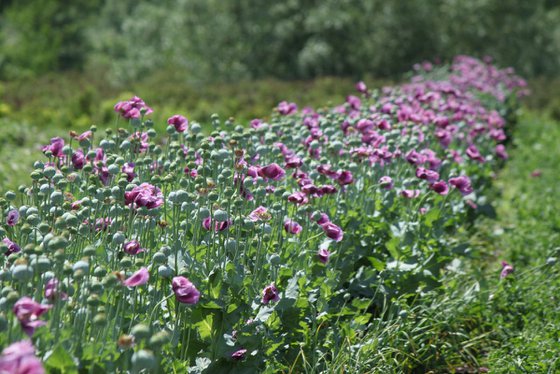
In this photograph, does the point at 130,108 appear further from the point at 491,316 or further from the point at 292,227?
the point at 491,316

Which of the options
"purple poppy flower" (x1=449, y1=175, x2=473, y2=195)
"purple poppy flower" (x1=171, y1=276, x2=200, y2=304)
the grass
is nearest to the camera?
"purple poppy flower" (x1=171, y1=276, x2=200, y2=304)

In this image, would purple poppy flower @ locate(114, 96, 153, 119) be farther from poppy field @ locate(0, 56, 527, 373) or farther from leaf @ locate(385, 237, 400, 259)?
leaf @ locate(385, 237, 400, 259)

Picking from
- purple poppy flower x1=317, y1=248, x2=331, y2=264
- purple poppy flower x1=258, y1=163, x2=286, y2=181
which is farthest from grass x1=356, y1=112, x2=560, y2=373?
purple poppy flower x1=258, y1=163, x2=286, y2=181

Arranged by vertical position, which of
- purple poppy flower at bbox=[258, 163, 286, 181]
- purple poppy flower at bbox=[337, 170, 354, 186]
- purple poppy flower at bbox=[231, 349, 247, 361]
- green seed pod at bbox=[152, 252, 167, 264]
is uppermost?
green seed pod at bbox=[152, 252, 167, 264]

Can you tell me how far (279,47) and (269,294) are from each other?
1402 cm

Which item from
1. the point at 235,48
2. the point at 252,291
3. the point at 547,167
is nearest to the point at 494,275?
the point at 252,291

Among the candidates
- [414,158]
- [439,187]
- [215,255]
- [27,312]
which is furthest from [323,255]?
[27,312]

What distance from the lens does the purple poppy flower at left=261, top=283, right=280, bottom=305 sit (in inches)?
107

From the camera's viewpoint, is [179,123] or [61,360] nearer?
[61,360]

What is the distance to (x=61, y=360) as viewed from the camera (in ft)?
6.46

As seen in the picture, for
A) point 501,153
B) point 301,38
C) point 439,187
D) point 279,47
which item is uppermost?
point 439,187

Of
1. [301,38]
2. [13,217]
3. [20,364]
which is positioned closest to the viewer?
[20,364]

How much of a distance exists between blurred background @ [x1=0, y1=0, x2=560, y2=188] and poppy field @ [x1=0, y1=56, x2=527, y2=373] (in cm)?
793

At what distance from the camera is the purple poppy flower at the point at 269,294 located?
272 centimetres
